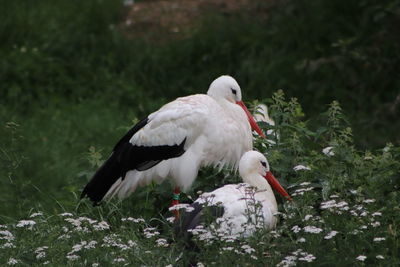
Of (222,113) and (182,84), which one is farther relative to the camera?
(182,84)

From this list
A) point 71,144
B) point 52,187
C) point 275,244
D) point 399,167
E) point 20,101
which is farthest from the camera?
point 20,101

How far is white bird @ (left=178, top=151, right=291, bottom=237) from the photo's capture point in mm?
4551

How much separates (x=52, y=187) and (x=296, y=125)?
2.28 metres

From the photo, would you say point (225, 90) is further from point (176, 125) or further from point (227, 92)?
point (176, 125)

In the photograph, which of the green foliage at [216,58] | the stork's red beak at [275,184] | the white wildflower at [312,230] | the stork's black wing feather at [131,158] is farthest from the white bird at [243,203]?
the green foliage at [216,58]

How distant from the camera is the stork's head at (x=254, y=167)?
5.42 meters

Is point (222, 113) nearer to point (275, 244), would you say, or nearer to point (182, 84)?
point (275, 244)

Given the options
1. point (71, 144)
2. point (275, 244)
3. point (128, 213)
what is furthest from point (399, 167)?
point (71, 144)

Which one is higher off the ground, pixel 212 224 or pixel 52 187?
pixel 212 224

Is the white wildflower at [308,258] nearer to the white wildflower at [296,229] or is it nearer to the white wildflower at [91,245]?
the white wildflower at [296,229]

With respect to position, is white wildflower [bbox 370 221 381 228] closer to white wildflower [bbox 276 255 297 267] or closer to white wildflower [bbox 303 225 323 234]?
white wildflower [bbox 303 225 323 234]

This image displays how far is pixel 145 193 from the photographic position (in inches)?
238

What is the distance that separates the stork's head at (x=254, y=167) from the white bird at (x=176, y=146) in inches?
14.7

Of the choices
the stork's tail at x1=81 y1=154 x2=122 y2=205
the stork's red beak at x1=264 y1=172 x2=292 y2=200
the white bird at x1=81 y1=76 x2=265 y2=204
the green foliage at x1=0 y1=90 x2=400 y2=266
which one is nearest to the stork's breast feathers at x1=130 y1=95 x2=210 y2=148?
the white bird at x1=81 y1=76 x2=265 y2=204
